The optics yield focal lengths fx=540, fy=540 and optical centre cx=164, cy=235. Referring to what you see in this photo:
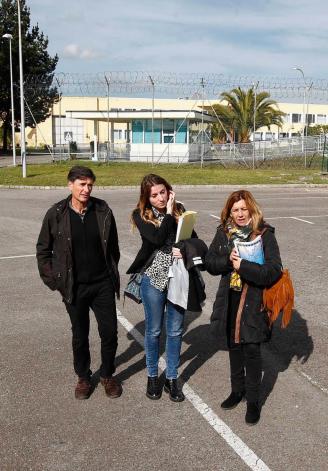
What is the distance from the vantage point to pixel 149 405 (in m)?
3.91

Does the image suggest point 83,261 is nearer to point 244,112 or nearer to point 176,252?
point 176,252

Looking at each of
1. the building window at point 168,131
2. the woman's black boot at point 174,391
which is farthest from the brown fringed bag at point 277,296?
the building window at point 168,131

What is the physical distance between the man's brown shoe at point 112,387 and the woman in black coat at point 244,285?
92 centimetres

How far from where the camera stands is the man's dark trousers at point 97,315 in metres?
3.90

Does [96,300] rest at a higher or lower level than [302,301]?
higher

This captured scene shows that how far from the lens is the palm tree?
4188 centimetres

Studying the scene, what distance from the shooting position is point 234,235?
3.65m

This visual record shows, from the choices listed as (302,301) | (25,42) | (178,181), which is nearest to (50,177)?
(178,181)

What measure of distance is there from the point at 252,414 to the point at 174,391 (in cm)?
64

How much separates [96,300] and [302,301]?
3.33m

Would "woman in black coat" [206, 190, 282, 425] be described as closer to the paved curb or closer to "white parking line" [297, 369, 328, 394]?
"white parking line" [297, 369, 328, 394]

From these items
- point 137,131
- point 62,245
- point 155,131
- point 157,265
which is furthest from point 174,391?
point 137,131

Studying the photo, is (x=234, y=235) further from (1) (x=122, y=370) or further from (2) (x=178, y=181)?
(2) (x=178, y=181)

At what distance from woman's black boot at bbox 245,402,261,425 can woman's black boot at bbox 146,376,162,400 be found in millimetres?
713
